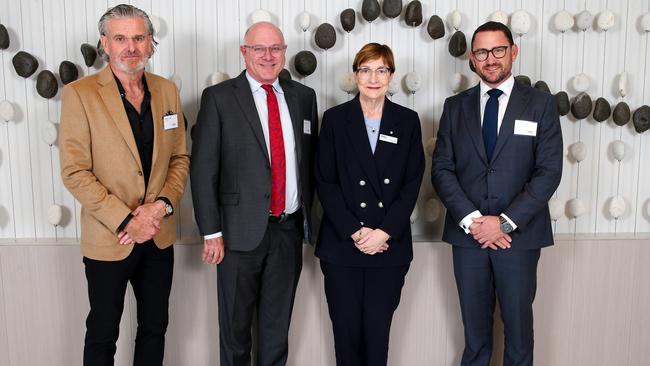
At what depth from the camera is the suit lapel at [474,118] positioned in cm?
238

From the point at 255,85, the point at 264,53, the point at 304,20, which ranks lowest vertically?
the point at 255,85

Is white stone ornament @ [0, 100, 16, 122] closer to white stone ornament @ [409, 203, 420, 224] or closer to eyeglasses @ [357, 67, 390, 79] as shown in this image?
eyeglasses @ [357, 67, 390, 79]

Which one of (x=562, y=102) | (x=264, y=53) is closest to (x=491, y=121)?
(x=562, y=102)

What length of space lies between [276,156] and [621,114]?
1.71 metres

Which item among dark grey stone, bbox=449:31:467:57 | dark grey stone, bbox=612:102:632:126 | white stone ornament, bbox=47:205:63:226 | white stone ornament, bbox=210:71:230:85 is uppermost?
dark grey stone, bbox=449:31:467:57

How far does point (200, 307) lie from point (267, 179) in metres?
0.86

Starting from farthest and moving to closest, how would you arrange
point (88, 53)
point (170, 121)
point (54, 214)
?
point (54, 214) → point (88, 53) → point (170, 121)

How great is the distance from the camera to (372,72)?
2.30 meters

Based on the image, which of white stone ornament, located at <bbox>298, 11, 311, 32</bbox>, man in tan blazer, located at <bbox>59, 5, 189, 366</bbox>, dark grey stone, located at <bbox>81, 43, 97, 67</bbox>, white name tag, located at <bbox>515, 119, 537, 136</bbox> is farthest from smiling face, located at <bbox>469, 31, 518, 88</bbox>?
dark grey stone, located at <bbox>81, 43, 97, 67</bbox>

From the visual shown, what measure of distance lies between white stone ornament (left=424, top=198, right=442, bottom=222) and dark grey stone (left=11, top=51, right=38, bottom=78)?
1.94 m

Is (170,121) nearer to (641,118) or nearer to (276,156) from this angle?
(276,156)

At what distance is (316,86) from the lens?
2832 mm

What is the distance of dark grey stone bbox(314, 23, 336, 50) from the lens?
2.72 meters

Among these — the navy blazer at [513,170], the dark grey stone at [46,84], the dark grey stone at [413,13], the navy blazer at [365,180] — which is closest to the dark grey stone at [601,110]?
the navy blazer at [513,170]
